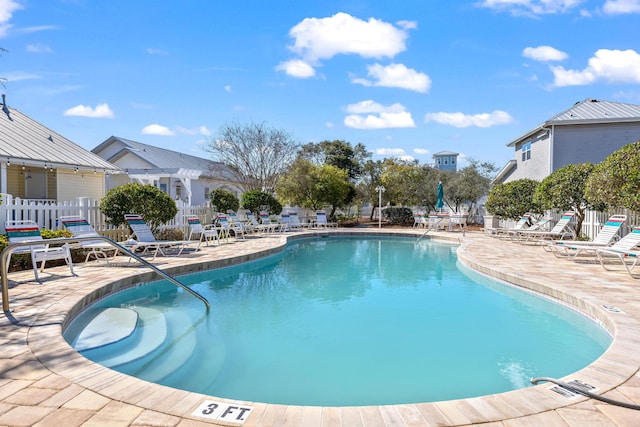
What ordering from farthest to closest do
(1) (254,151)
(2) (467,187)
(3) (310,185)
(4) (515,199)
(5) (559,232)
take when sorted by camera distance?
(2) (467,187) → (1) (254,151) → (3) (310,185) → (4) (515,199) → (5) (559,232)

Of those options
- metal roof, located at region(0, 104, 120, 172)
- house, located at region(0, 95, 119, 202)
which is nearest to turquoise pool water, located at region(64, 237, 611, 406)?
metal roof, located at region(0, 104, 120, 172)

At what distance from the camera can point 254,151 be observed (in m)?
22.9

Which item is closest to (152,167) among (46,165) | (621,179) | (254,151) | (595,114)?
(254,151)

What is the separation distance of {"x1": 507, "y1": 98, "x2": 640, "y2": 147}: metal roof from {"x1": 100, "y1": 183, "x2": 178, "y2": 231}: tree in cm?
1526

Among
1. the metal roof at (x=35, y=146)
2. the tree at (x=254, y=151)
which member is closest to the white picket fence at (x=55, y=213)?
the metal roof at (x=35, y=146)

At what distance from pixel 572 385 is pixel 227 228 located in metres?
12.1

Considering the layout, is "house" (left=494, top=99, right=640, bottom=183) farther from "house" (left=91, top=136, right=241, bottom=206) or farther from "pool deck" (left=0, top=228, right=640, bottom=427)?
"house" (left=91, top=136, right=241, bottom=206)

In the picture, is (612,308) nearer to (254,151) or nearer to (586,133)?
(586,133)

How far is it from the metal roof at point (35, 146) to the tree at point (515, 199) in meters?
15.3

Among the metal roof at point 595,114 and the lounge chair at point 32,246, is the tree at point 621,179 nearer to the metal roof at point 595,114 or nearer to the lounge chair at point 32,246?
the metal roof at point 595,114

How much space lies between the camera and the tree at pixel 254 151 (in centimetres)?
2275

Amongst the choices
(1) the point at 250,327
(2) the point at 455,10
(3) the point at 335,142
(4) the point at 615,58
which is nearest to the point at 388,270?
(1) the point at 250,327

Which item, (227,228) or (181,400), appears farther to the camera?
(227,228)

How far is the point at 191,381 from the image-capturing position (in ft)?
11.9
